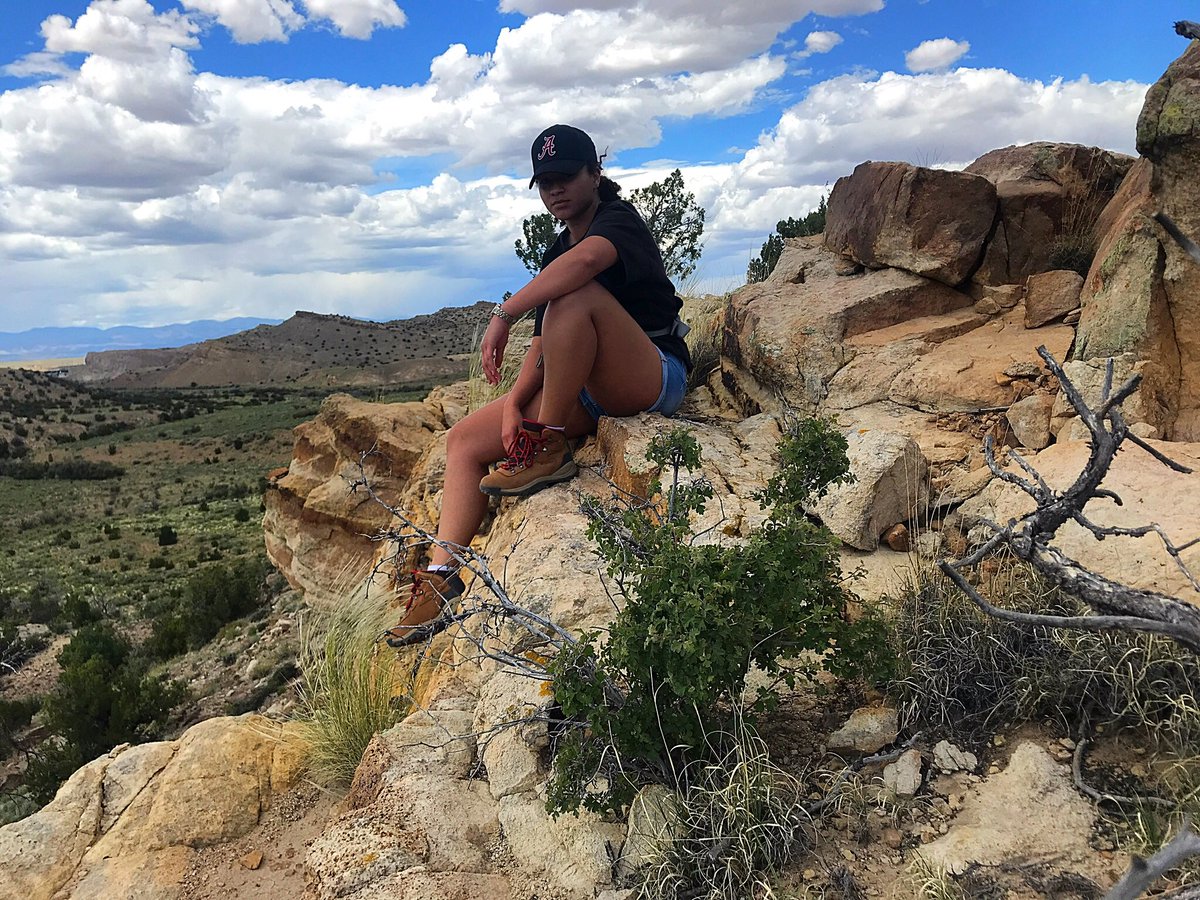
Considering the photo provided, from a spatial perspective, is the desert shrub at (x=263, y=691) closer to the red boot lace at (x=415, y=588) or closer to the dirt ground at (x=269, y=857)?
the red boot lace at (x=415, y=588)

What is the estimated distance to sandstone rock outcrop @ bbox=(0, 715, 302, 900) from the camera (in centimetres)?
290

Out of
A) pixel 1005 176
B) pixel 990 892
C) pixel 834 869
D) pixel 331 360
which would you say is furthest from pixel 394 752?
pixel 331 360

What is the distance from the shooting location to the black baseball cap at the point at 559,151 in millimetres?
3707

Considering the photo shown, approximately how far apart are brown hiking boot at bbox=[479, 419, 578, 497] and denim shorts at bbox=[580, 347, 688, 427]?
0.73ft

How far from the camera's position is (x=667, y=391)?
4.25m

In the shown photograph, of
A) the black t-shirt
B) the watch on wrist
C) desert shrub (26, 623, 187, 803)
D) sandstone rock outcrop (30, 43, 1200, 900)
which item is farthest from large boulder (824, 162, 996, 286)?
desert shrub (26, 623, 187, 803)

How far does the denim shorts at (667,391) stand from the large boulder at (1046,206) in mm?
2069

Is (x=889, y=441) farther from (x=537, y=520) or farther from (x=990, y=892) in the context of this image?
(x=990, y=892)

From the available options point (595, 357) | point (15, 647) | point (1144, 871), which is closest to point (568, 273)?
point (595, 357)

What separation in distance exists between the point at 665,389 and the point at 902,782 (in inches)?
97.8

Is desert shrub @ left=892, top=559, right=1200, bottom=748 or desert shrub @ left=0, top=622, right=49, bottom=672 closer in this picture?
desert shrub @ left=892, top=559, right=1200, bottom=748

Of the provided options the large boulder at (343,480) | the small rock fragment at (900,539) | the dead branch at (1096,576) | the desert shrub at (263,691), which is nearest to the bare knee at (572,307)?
the small rock fragment at (900,539)

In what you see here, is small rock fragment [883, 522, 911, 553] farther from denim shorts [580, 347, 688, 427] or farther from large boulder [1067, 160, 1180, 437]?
denim shorts [580, 347, 688, 427]

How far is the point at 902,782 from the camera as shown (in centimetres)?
209
